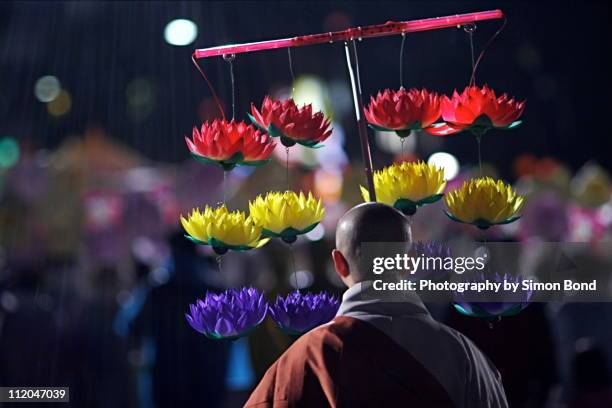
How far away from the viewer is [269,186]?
2.44m

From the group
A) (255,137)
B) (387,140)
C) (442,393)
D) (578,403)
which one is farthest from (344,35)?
(387,140)

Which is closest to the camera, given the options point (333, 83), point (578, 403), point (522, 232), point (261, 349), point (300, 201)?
point (300, 201)

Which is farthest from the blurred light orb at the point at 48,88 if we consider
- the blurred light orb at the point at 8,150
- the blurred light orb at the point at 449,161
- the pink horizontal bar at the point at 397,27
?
the pink horizontal bar at the point at 397,27

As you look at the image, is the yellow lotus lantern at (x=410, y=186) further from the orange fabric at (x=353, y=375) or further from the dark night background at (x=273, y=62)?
the dark night background at (x=273, y=62)

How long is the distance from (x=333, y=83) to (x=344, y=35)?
141cm

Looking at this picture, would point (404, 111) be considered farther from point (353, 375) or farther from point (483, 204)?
point (353, 375)

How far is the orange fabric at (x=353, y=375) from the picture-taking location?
83 centimetres

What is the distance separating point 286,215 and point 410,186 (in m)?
0.19

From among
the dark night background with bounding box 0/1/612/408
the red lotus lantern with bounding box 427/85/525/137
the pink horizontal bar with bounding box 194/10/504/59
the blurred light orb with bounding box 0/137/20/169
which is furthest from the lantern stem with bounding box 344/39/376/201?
the blurred light orb with bounding box 0/137/20/169

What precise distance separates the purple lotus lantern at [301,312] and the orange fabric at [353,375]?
0.58 ft

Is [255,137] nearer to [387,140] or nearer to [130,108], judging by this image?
[387,140]

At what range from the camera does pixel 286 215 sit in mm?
1026

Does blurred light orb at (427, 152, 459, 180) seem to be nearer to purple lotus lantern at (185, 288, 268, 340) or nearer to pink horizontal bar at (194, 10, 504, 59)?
pink horizontal bar at (194, 10, 504, 59)

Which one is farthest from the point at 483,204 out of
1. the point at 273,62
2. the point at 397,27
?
the point at 273,62
